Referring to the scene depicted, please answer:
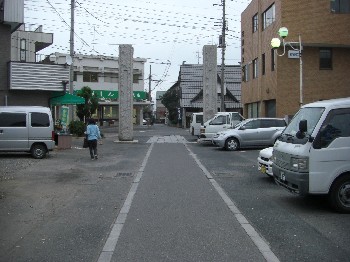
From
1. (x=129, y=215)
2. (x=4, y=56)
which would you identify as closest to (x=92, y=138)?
(x=4, y=56)

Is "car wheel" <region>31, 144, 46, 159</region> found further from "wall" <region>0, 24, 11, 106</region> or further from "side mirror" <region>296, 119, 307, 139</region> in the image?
"side mirror" <region>296, 119, 307, 139</region>

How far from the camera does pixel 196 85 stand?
6688 cm

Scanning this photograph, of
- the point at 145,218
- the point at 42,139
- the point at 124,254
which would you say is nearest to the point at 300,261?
the point at 124,254

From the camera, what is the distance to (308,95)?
30.2 metres

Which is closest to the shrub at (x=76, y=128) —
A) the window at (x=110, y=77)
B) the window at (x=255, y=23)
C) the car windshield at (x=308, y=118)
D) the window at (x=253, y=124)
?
the window at (x=253, y=124)

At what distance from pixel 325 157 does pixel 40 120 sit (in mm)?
13287

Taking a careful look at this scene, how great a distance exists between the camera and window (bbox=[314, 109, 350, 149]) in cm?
841

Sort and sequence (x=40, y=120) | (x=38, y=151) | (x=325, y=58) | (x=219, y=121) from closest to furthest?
(x=40, y=120), (x=38, y=151), (x=219, y=121), (x=325, y=58)

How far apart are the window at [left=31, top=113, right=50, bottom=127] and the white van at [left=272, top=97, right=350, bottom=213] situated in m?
12.5

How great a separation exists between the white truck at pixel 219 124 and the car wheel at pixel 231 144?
13.8 feet

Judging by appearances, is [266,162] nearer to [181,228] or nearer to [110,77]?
[181,228]

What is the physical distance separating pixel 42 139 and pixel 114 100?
4937 centimetres

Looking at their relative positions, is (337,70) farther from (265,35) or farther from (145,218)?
(145,218)

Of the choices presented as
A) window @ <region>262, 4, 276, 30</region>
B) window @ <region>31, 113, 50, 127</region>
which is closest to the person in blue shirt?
window @ <region>31, 113, 50, 127</region>
